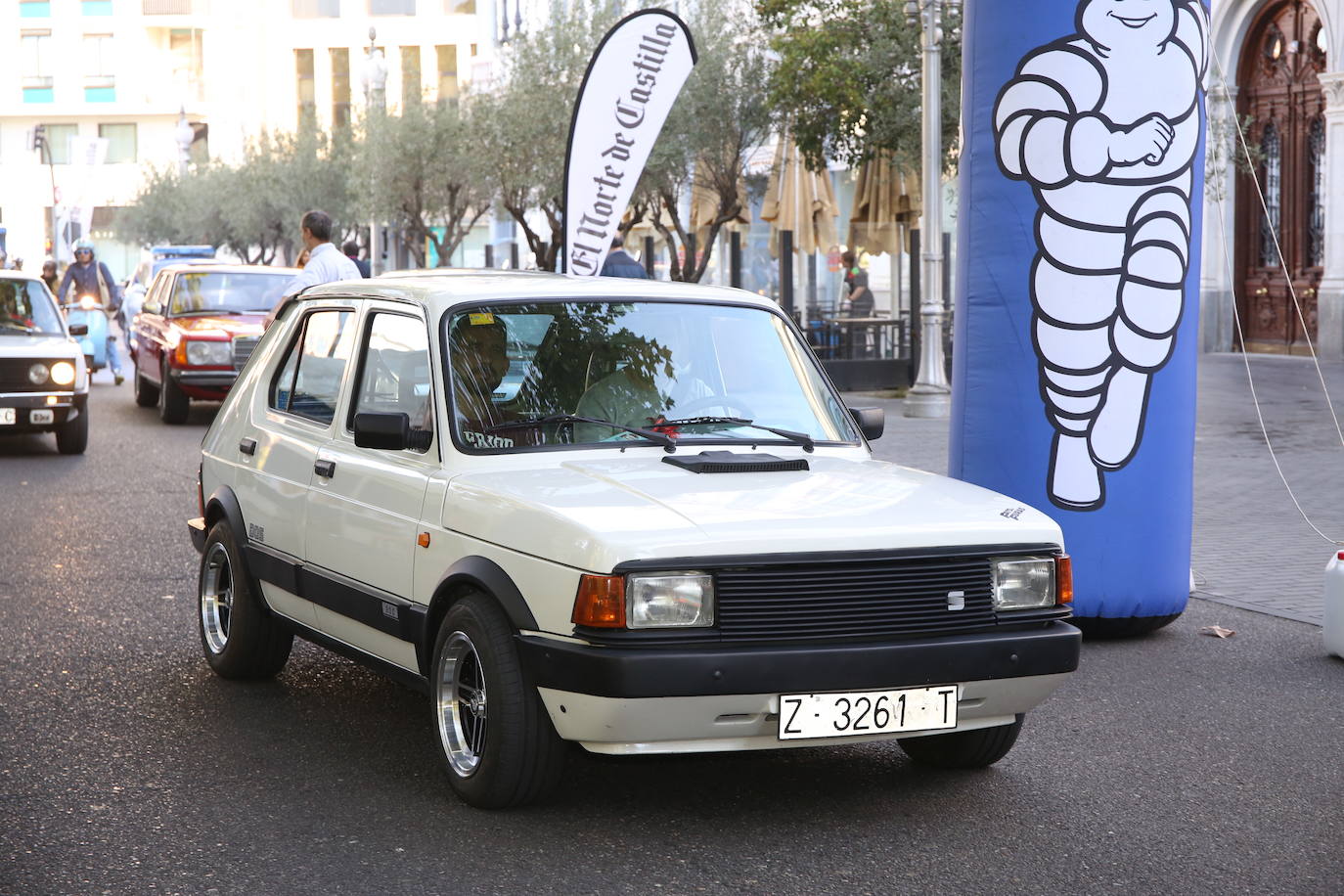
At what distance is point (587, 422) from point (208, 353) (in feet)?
46.1

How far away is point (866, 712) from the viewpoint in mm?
4879

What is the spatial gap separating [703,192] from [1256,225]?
28.0 ft

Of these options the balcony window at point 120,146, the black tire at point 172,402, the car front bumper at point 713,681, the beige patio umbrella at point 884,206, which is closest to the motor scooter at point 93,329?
the black tire at point 172,402

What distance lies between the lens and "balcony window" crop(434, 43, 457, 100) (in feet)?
268

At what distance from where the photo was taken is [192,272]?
20375 mm

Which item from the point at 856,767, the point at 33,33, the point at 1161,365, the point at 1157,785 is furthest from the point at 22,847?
the point at 33,33

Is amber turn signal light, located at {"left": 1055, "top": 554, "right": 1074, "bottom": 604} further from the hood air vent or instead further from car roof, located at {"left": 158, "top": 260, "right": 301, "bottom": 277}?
car roof, located at {"left": 158, "top": 260, "right": 301, "bottom": 277}

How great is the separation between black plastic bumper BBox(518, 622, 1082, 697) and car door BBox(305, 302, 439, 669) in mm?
831

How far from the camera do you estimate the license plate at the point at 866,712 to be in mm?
4801

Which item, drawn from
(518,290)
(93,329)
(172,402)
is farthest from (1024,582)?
(93,329)

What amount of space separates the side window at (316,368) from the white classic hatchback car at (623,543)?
0.02 meters

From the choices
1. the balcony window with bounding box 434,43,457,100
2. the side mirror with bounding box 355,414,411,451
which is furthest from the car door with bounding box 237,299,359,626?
the balcony window with bounding box 434,43,457,100

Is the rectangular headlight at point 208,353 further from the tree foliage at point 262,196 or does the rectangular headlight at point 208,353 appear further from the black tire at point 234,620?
the tree foliage at point 262,196

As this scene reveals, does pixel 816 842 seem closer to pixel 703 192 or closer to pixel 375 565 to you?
pixel 375 565
